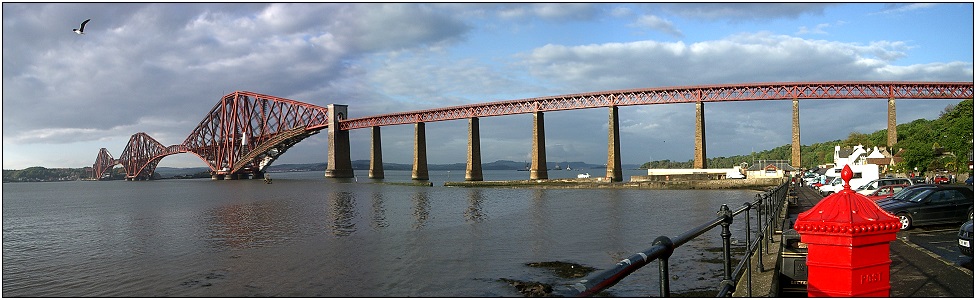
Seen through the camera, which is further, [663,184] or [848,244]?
[663,184]

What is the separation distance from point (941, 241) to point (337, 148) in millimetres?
130575

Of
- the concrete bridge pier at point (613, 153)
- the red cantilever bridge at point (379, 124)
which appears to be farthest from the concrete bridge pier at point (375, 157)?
the concrete bridge pier at point (613, 153)

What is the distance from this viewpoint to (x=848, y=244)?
361 cm

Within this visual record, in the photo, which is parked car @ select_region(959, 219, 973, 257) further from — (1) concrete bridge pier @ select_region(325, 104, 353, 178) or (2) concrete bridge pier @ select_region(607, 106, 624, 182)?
(1) concrete bridge pier @ select_region(325, 104, 353, 178)

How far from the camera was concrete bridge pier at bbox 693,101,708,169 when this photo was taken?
9188cm

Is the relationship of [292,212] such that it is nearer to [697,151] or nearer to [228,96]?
[697,151]

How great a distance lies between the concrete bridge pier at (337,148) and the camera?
5423 inches

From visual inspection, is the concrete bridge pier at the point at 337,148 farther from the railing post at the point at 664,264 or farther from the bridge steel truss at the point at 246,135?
the railing post at the point at 664,264

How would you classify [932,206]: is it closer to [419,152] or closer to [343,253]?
[343,253]

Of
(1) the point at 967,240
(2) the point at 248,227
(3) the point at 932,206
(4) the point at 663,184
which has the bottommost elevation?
(2) the point at 248,227

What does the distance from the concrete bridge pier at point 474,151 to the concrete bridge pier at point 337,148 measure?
38.9 m

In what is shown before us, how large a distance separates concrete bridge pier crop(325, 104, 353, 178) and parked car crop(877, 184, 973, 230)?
126 meters

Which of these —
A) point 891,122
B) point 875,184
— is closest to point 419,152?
point 891,122

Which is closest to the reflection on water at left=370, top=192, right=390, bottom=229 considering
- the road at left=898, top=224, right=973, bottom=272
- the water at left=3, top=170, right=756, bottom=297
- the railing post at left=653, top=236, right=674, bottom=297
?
the water at left=3, top=170, right=756, bottom=297
